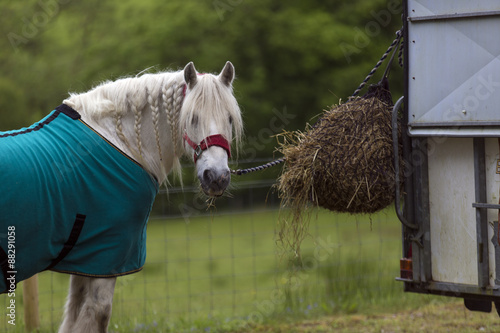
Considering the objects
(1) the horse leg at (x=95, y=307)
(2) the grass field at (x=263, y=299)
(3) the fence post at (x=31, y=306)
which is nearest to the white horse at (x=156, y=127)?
(1) the horse leg at (x=95, y=307)

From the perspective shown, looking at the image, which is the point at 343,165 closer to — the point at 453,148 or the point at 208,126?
the point at 453,148

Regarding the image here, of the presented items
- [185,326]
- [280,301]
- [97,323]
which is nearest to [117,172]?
[97,323]

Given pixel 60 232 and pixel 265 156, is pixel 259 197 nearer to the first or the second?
pixel 265 156

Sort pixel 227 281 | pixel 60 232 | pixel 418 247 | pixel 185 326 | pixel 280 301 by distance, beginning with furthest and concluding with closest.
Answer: pixel 227 281
pixel 280 301
pixel 185 326
pixel 418 247
pixel 60 232

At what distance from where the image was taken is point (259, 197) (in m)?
10.6

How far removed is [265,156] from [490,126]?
736 cm

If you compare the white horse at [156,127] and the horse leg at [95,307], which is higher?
the white horse at [156,127]

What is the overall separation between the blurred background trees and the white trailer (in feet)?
21.5

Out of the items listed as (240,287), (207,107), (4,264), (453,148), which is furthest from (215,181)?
(240,287)

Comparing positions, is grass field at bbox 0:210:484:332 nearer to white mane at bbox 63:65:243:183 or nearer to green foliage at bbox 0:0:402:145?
white mane at bbox 63:65:243:183

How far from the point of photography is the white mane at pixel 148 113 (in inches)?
122

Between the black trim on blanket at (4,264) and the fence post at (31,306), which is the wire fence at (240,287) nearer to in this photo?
the fence post at (31,306)

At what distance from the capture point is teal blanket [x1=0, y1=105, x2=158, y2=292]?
2771 millimetres

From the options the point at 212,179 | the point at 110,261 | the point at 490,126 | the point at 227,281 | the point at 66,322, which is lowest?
the point at 227,281
